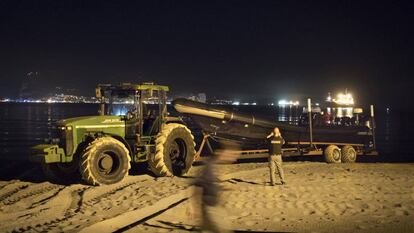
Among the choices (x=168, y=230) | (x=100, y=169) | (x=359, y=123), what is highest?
(x=359, y=123)

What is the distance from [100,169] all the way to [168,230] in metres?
5.44

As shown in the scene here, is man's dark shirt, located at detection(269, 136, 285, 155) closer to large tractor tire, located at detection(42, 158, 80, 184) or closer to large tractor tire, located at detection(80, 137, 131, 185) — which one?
large tractor tire, located at detection(80, 137, 131, 185)

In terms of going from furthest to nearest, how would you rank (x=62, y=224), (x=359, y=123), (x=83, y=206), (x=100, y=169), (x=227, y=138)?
(x=359, y=123) < (x=227, y=138) < (x=100, y=169) < (x=83, y=206) < (x=62, y=224)

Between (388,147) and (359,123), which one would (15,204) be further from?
(388,147)

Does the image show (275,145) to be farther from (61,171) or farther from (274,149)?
(61,171)

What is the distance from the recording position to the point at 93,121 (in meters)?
14.1

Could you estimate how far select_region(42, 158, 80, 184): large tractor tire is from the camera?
48.3 ft

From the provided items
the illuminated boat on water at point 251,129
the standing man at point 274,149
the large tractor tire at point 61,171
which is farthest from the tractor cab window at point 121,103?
the standing man at point 274,149

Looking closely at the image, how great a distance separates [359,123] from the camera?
22469mm

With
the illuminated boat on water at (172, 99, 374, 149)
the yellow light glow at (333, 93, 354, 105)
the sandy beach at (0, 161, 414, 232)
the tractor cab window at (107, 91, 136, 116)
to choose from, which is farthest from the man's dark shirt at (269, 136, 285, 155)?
the yellow light glow at (333, 93, 354, 105)

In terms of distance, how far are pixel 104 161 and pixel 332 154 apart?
10.5 meters

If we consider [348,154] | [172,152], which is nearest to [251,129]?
[172,152]

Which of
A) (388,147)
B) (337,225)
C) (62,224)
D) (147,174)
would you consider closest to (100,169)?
(147,174)

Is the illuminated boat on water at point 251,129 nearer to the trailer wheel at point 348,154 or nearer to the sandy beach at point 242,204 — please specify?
the trailer wheel at point 348,154
